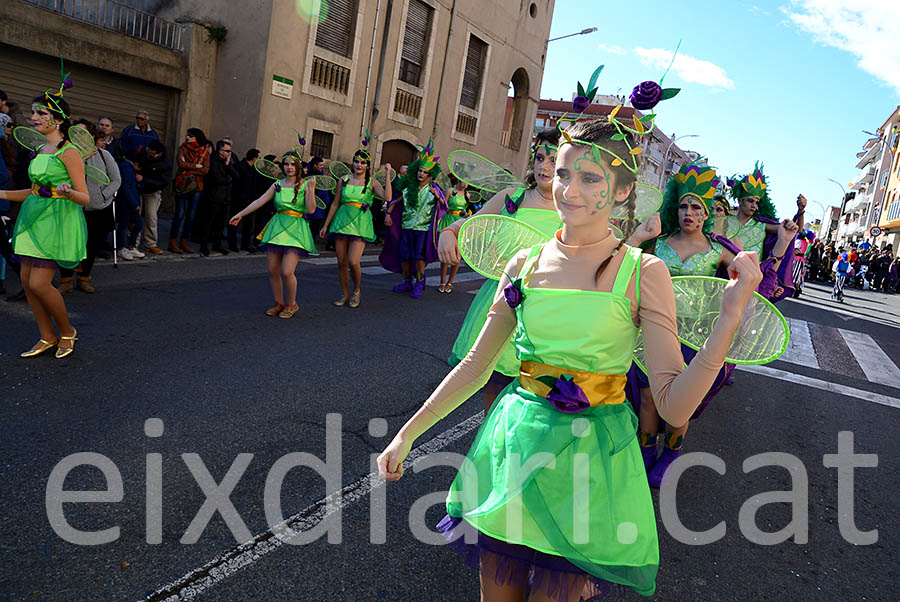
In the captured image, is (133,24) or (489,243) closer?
(489,243)

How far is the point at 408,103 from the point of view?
20.1 meters

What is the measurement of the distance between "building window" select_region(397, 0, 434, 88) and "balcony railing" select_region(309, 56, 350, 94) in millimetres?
2291

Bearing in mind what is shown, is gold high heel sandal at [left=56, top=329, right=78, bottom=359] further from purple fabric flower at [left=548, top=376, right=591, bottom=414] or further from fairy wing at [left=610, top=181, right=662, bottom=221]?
purple fabric flower at [left=548, top=376, right=591, bottom=414]

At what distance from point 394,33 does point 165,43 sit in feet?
21.3

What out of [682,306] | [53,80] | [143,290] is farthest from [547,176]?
[53,80]

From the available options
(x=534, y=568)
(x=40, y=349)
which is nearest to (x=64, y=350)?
(x=40, y=349)

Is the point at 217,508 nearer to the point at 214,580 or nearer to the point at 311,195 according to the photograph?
the point at 214,580

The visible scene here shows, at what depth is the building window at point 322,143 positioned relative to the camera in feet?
56.6

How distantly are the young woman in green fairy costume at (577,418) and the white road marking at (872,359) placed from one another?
7.85 metres

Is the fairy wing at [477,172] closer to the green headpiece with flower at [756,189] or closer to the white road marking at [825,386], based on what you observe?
the green headpiece with flower at [756,189]

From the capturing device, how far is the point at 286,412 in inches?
177

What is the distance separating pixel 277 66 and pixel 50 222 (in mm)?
11579

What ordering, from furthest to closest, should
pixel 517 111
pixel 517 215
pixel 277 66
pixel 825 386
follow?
pixel 517 111 < pixel 277 66 < pixel 825 386 < pixel 517 215

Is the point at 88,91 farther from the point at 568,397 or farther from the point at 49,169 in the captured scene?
the point at 568,397
